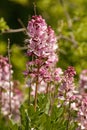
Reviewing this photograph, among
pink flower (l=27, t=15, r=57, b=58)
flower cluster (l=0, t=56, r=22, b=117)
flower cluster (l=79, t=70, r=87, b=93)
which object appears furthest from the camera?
flower cluster (l=79, t=70, r=87, b=93)

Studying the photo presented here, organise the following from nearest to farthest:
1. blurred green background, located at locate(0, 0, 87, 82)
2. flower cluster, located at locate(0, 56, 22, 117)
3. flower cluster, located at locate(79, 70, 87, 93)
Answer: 1. flower cluster, located at locate(0, 56, 22, 117)
2. flower cluster, located at locate(79, 70, 87, 93)
3. blurred green background, located at locate(0, 0, 87, 82)

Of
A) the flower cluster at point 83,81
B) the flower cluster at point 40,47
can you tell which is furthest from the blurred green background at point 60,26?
the flower cluster at point 83,81

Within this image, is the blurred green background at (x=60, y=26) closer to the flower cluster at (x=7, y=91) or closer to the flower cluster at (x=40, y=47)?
the flower cluster at (x=40, y=47)

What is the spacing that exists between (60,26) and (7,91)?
230 cm

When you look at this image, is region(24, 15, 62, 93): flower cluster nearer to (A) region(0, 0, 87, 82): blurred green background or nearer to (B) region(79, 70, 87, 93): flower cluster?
(A) region(0, 0, 87, 82): blurred green background

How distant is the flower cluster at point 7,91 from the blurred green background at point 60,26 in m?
0.54

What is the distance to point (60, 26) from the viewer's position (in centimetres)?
870

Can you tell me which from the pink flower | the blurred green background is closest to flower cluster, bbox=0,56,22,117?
the blurred green background

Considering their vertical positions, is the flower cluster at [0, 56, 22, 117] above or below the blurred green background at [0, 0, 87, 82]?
below

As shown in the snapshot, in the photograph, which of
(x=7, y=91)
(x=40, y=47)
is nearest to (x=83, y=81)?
(x=7, y=91)

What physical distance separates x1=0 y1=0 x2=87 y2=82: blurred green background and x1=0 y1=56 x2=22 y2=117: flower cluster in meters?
0.54

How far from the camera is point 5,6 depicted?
675 inches

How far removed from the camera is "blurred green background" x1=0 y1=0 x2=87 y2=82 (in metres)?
8.83

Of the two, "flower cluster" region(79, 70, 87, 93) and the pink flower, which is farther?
"flower cluster" region(79, 70, 87, 93)
